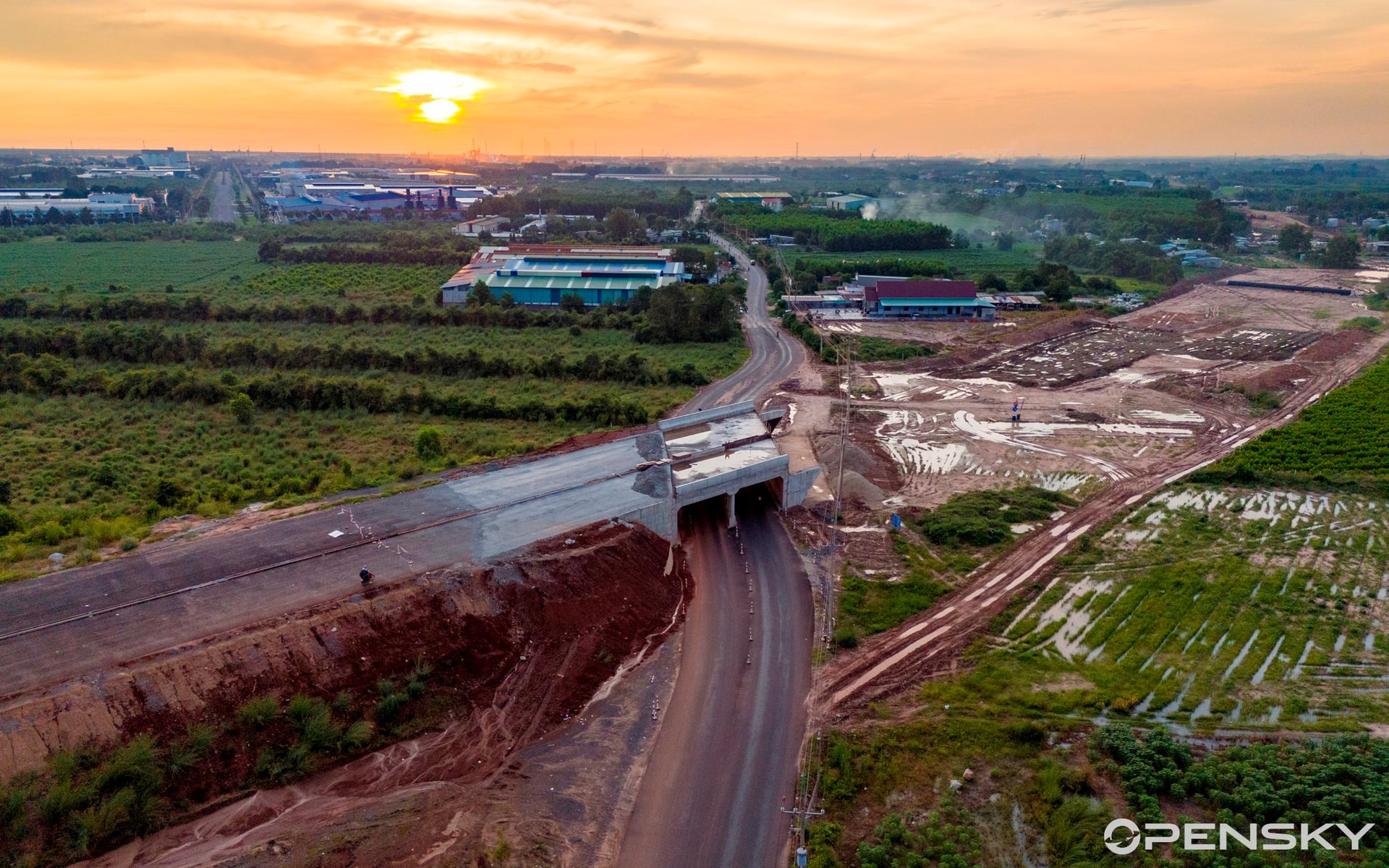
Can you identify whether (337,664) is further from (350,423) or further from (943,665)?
(350,423)

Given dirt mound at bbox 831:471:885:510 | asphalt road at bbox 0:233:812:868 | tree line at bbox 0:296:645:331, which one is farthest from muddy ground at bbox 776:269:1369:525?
tree line at bbox 0:296:645:331

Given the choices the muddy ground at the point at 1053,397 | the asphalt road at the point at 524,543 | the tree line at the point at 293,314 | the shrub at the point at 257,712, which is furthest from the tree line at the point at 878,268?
the shrub at the point at 257,712

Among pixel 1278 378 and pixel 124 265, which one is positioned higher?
pixel 124 265

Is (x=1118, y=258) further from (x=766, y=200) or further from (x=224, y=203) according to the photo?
(x=224, y=203)

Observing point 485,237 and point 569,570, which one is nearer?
point 569,570

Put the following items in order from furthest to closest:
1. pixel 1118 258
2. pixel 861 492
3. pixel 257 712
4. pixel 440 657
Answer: pixel 1118 258, pixel 861 492, pixel 440 657, pixel 257 712

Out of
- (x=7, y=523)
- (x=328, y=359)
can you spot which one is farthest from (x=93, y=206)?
(x=7, y=523)

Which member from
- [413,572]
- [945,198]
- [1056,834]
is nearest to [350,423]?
[413,572]
